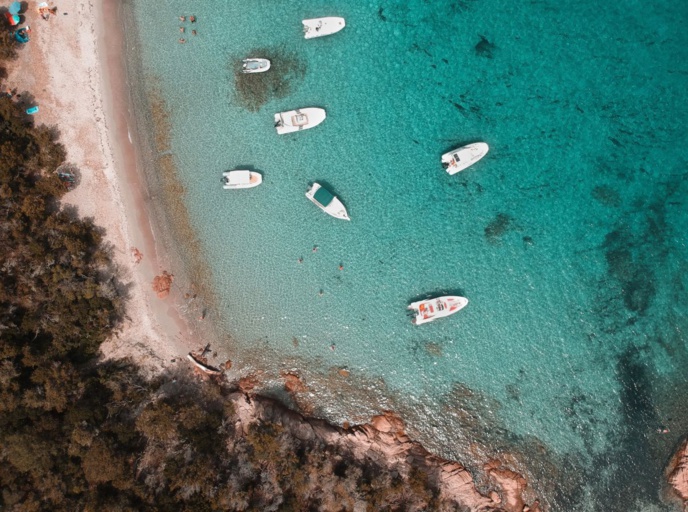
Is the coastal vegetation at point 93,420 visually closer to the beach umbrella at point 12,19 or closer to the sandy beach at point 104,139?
the sandy beach at point 104,139

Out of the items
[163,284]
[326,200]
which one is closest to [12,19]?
[163,284]

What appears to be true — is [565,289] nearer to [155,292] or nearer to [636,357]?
[636,357]

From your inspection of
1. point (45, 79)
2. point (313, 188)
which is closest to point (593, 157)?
point (313, 188)

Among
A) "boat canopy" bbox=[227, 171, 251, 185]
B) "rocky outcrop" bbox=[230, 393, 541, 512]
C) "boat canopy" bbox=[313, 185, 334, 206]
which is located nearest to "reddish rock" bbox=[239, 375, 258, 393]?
"rocky outcrop" bbox=[230, 393, 541, 512]

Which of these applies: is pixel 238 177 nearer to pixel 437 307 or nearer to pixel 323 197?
pixel 323 197

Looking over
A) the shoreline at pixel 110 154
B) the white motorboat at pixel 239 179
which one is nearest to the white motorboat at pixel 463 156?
the white motorboat at pixel 239 179
